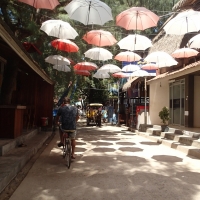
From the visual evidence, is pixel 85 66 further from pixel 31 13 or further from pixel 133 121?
pixel 133 121

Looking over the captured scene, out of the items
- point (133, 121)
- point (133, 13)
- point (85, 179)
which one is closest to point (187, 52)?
point (133, 13)

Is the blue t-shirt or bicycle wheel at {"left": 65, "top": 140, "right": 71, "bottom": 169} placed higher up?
the blue t-shirt

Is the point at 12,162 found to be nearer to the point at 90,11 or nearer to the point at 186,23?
the point at 90,11

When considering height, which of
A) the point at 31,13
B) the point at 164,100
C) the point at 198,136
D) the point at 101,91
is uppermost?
the point at 31,13

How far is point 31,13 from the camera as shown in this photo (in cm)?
1288

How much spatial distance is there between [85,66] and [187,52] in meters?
6.47

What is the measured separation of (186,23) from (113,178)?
26.2 ft

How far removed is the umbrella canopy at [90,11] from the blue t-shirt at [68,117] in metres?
4.47

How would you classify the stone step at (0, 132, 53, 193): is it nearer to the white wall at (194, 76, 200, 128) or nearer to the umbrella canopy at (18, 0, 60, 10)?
the umbrella canopy at (18, 0, 60, 10)

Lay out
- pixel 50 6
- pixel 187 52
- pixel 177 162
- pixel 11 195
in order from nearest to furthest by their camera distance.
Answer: pixel 11 195 < pixel 177 162 < pixel 50 6 < pixel 187 52

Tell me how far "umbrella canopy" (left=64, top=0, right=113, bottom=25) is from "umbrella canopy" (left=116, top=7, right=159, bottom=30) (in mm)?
991

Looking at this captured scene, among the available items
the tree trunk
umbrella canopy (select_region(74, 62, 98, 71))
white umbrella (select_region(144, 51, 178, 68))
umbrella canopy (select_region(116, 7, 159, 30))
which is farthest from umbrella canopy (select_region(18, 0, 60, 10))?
umbrella canopy (select_region(74, 62, 98, 71))

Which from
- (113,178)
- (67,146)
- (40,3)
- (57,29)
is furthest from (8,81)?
(113,178)

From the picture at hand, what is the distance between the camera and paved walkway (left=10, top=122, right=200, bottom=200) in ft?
14.0
